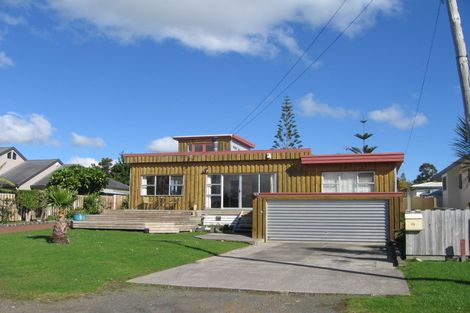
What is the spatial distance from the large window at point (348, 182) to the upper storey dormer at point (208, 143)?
7223 millimetres

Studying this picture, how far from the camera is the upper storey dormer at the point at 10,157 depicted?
48.8 meters

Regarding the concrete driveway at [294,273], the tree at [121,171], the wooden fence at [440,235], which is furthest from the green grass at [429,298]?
the tree at [121,171]

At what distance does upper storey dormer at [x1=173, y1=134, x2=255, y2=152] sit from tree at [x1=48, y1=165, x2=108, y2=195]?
7.09 meters

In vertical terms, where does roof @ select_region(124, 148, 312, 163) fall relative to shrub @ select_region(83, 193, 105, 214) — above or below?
above

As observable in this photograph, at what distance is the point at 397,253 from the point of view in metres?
14.6

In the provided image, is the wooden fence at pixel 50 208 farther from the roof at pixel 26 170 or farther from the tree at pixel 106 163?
the tree at pixel 106 163

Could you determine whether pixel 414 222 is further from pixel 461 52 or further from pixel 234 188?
pixel 234 188

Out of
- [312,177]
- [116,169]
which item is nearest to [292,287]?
Answer: [312,177]

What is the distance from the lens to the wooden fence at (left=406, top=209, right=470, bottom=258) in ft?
44.3

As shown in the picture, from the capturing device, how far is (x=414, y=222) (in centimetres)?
1380

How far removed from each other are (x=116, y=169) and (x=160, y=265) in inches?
2272

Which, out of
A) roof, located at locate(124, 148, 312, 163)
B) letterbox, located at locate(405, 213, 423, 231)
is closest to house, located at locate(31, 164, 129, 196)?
roof, located at locate(124, 148, 312, 163)

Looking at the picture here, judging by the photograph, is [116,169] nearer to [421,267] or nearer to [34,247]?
[34,247]

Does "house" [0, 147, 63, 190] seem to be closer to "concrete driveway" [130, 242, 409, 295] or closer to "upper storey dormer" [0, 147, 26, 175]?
"upper storey dormer" [0, 147, 26, 175]
